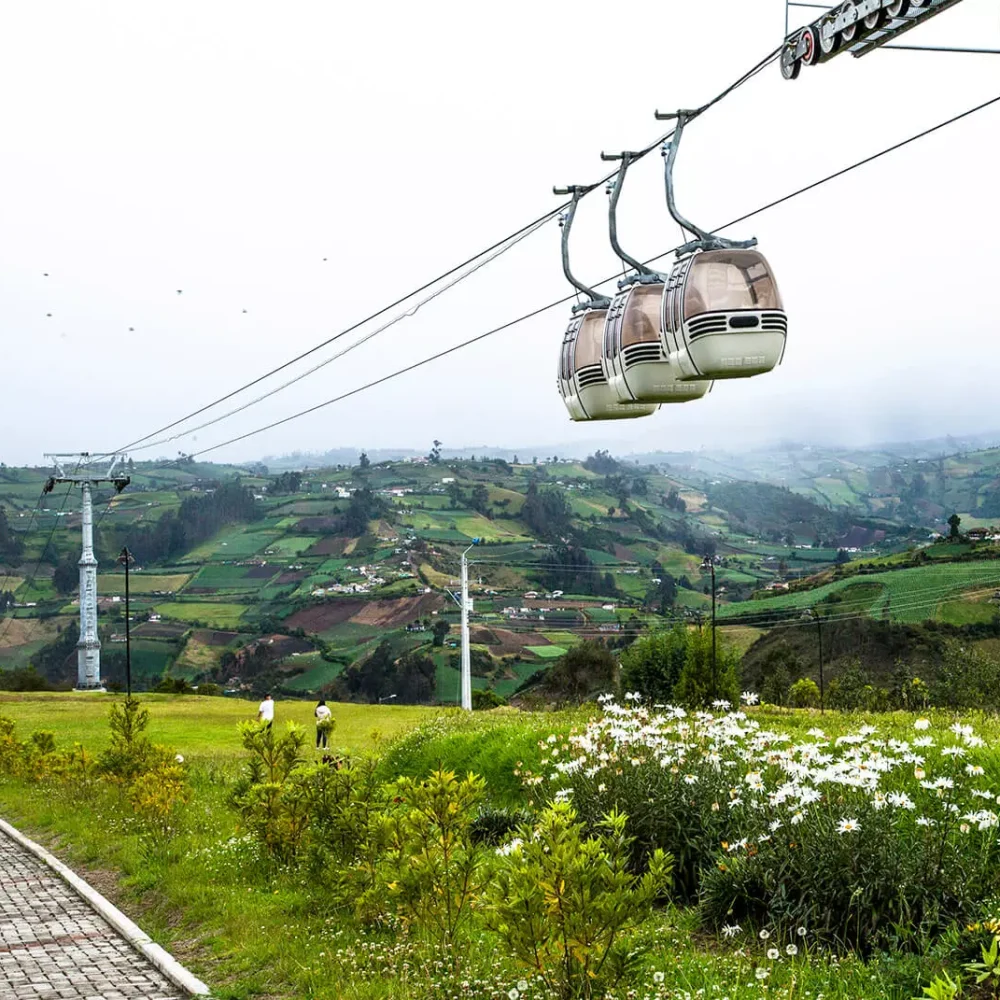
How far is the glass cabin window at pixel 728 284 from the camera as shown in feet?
22.7

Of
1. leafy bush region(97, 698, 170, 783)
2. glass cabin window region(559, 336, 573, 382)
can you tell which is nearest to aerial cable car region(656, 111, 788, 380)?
glass cabin window region(559, 336, 573, 382)

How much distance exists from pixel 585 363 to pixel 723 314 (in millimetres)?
1912

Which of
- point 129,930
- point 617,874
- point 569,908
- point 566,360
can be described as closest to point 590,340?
point 566,360

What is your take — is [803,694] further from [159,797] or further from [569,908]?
[569,908]

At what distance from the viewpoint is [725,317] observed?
688 cm

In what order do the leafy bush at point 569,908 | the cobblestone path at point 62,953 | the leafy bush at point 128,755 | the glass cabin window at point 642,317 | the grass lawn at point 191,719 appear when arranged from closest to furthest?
1. the leafy bush at point 569,908
2. the cobblestone path at point 62,953
3. the glass cabin window at point 642,317
4. the leafy bush at point 128,755
5. the grass lawn at point 191,719

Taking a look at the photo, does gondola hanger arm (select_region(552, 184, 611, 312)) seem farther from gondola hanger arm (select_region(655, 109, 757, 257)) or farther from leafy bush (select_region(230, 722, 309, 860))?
leafy bush (select_region(230, 722, 309, 860))

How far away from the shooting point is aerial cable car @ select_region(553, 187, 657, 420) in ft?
28.1

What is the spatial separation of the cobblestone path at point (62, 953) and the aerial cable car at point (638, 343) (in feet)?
16.0

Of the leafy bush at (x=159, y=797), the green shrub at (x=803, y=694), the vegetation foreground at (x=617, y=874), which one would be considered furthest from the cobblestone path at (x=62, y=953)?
the green shrub at (x=803, y=694)

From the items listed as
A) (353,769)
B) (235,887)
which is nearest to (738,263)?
(353,769)

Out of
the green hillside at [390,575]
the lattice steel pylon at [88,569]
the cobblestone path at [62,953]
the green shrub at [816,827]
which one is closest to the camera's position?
the green shrub at [816,827]

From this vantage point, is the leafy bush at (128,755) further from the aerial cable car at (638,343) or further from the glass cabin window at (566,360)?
the aerial cable car at (638,343)

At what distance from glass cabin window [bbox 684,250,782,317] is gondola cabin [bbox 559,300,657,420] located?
Answer: 136 centimetres
